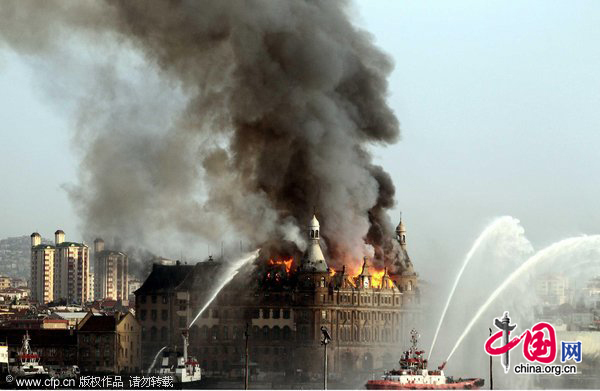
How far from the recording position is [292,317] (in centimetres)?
14912

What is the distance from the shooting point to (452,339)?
12788 centimetres

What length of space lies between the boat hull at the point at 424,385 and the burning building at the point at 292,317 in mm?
29533

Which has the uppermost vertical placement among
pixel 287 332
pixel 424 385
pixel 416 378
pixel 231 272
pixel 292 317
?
pixel 231 272

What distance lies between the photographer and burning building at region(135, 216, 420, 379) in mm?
146750

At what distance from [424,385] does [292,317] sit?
43.0 m

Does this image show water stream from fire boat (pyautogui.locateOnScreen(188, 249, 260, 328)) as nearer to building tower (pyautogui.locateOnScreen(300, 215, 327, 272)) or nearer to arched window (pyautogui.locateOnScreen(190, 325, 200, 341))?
arched window (pyautogui.locateOnScreen(190, 325, 200, 341))

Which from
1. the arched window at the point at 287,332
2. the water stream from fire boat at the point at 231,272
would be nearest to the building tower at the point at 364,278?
the arched window at the point at 287,332

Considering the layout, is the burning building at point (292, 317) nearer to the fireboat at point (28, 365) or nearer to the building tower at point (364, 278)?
the building tower at point (364, 278)

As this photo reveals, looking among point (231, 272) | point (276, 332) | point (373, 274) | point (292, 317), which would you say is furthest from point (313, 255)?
point (231, 272)

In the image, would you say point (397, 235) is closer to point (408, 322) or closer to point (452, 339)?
point (408, 322)

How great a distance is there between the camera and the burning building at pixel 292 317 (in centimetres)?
14675

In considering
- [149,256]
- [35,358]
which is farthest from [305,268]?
[149,256]

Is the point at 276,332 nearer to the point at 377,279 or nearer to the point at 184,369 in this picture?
the point at 377,279

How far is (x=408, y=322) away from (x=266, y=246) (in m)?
17.2
